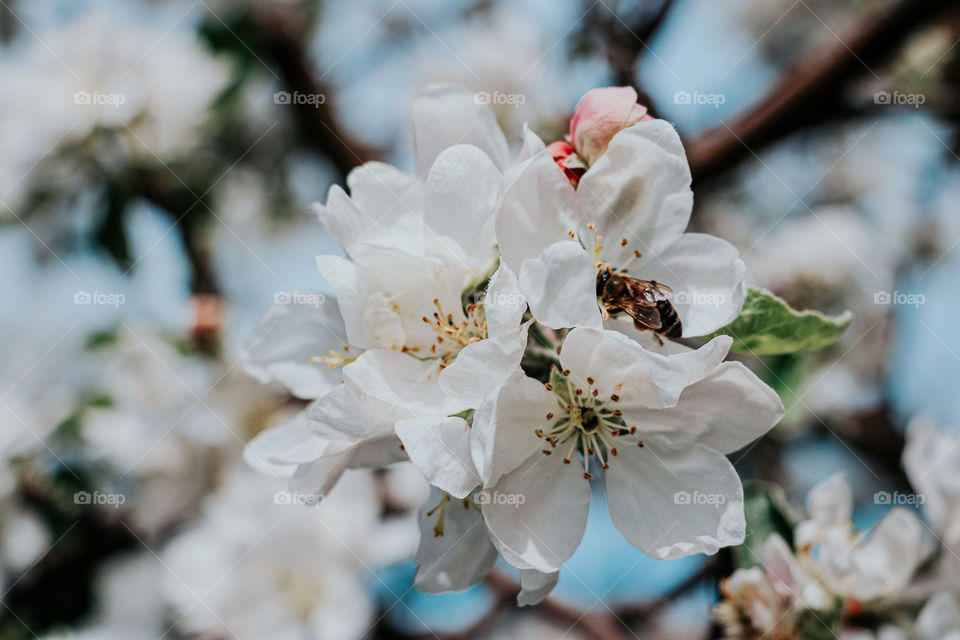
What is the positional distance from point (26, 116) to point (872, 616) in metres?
2.61

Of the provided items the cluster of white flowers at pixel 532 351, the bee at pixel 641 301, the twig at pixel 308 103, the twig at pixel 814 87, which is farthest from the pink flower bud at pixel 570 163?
the twig at pixel 308 103

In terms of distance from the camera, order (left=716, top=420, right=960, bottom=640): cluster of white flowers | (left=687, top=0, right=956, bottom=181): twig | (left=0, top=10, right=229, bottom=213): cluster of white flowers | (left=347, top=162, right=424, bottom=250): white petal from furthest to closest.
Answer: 1. (left=0, top=10, right=229, bottom=213): cluster of white flowers
2. (left=687, top=0, right=956, bottom=181): twig
3. (left=716, top=420, right=960, bottom=640): cluster of white flowers
4. (left=347, top=162, right=424, bottom=250): white petal

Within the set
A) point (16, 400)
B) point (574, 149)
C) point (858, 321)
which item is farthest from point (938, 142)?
point (16, 400)

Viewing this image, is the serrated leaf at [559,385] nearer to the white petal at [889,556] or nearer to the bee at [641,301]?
the bee at [641,301]

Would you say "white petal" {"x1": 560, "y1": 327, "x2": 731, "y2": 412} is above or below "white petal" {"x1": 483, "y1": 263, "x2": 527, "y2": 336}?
below

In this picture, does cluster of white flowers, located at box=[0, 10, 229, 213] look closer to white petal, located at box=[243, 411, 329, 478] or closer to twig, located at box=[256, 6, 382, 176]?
twig, located at box=[256, 6, 382, 176]

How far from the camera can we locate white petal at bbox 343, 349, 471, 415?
85 centimetres

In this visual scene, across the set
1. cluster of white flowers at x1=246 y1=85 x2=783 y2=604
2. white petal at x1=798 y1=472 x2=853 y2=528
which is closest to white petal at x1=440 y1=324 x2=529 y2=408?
cluster of white flowers at x1=246 y1=85 x2=783 y2=604

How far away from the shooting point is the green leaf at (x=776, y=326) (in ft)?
3.11

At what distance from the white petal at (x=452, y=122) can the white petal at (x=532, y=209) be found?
0.49 ft

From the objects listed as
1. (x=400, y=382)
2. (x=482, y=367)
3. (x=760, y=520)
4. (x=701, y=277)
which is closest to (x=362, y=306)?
(x=400, y=382)

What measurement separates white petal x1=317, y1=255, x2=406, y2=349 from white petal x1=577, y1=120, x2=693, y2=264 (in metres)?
0.28

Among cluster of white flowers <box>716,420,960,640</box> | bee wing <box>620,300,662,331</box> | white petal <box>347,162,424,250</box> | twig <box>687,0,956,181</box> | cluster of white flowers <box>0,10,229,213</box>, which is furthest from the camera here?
cluster of white flowers <box>0,10,229,213</box>

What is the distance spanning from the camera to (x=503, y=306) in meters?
0.78
